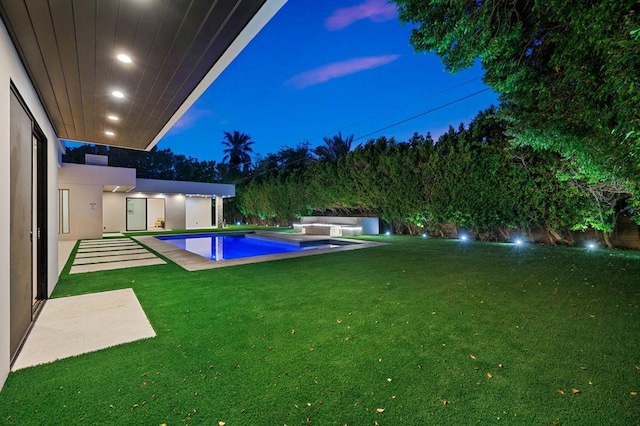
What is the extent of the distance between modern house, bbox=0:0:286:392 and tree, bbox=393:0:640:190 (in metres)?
3.49

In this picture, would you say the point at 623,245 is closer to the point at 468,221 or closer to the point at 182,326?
the point at 468,221

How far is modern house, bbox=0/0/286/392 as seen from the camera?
224 centimetres

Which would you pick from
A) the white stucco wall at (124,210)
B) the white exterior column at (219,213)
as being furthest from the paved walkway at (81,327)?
the white exterior column at (219,213)

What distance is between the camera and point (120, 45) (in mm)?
2770

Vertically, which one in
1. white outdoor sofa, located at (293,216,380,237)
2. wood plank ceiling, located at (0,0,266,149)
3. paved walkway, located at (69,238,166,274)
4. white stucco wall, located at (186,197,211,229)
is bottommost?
paved walkway, located at (69,238,166,274)

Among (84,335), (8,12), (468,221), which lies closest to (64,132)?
(8,12)

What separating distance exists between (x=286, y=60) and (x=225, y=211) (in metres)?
37.5

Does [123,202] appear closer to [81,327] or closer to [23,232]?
[23,232]

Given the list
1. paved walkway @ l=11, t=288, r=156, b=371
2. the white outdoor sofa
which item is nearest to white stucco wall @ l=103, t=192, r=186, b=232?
the white outdoor sofa

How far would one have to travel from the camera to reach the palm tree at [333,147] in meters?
23.5

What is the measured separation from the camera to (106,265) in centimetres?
637

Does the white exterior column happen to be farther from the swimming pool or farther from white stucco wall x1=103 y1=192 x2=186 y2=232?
the swimming pool

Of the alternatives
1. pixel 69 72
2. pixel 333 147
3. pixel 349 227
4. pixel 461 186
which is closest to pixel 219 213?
pixel 333 147

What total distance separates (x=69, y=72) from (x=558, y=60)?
6362 mm
